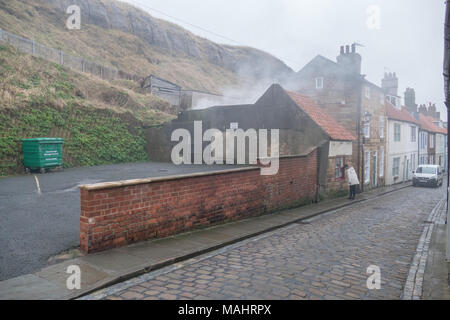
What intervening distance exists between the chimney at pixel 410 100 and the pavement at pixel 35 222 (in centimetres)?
3673

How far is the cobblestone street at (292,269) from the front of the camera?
4172mm

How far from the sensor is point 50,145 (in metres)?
13.6

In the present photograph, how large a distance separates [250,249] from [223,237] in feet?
2.52

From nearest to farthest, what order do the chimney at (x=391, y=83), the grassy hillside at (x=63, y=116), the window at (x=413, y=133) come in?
1. the grassy hillside at (x=63, y=116)
2. the chimney at (x=391, y=83)
3. the window at (x=413, y=133)

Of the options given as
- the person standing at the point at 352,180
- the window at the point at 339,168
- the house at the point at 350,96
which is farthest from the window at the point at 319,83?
the person standing at the point at 352,180

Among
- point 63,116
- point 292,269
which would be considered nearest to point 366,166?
point 292,269

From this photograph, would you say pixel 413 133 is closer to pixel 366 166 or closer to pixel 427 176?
pixel 427 176

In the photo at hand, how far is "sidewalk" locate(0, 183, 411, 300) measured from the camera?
390 centimetres

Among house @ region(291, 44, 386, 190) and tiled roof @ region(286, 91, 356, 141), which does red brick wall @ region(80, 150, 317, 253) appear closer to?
tiled roof @ region(286, 91, 356, 141)

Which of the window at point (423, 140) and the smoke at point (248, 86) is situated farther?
the window at point (423, 140)

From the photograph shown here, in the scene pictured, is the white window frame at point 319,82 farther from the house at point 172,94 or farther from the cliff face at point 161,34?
the cliff face at point 161,34

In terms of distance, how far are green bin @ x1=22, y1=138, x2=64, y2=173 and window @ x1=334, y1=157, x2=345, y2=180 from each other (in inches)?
505

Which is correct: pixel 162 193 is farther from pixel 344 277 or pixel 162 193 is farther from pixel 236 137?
pixel 236 137

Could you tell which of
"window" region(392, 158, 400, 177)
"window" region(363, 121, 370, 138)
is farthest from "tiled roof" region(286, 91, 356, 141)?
"window" region(392, 158, 400, 177)
